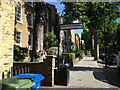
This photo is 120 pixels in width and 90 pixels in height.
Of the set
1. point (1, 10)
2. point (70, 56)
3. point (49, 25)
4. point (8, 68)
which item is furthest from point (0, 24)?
point (49, 25)

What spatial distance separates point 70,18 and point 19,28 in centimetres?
789

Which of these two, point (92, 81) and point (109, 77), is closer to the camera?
point (92, 81)

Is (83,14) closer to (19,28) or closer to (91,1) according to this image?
(91,1)

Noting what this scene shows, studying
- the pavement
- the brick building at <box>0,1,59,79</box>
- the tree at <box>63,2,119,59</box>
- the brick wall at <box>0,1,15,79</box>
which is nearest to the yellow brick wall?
the brick building at <box>0,1,59,79</box>

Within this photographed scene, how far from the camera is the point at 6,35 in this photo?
505 cm

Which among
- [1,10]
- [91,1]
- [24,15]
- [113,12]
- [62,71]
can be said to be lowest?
[62,71]

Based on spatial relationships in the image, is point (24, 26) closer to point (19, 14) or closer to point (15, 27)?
point (19, 14)

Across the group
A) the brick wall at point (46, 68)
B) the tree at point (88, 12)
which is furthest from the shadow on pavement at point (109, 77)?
the tree at point (88, 12)

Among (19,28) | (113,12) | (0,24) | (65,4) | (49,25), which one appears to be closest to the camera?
(0,24)

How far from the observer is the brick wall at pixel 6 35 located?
15.9 feet

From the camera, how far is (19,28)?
14086 mm

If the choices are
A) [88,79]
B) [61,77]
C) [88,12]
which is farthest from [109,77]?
[88,12]

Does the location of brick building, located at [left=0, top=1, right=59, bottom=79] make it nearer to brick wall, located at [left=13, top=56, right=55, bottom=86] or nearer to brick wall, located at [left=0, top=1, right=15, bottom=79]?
brick wall, located at [left=0, top=1, right=15, bottom=79]

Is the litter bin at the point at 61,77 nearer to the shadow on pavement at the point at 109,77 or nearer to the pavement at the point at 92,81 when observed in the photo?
the pavement at the point at 92,81
